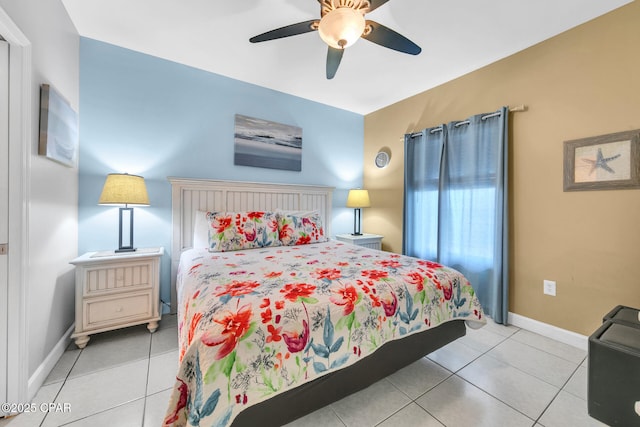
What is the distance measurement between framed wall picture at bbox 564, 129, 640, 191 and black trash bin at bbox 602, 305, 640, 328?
888 mm

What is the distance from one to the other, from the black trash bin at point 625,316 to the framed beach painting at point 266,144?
306 centimetres

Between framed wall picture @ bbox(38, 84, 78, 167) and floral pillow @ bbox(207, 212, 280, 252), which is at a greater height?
framed wall picture @ bbox(38, 84, 78, 167)

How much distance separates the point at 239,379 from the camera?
0.99m

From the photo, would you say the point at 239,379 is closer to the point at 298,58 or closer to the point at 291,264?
the point at 291,264

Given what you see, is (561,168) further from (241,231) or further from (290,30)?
(241,231)

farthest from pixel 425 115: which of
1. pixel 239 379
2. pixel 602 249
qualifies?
pixel 239 379

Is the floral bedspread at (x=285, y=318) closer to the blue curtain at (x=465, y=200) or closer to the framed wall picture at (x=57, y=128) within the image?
the blue curtain at (x=465, y=200)

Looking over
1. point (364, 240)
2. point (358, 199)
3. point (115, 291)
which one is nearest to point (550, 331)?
point (364, 240)

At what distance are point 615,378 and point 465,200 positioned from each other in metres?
1.87

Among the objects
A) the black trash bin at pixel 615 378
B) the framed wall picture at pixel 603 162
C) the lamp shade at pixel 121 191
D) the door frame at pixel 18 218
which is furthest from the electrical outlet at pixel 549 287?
the door frame at pixel 18 218

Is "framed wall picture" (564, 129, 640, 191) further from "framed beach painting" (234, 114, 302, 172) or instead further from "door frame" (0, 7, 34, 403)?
"door frame" (0, 7, 34, 403)

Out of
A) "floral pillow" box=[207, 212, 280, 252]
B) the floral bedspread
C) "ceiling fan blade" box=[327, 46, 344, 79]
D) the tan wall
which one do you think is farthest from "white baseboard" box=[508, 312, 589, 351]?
"ceiling fan blade" box=[327, 46, 344, 79]

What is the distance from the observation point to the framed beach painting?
3043mm

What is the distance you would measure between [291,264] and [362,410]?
953 millimetres
